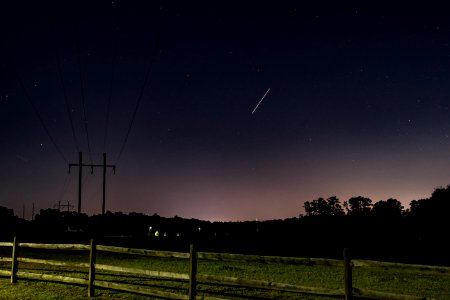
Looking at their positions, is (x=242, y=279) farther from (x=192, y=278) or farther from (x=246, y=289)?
(x=246, y=289)

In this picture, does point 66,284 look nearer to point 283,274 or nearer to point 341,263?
point 341,263

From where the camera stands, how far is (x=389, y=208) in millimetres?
155375

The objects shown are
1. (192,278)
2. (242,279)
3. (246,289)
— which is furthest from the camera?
(246,289)

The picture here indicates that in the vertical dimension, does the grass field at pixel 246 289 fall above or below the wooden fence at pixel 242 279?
below

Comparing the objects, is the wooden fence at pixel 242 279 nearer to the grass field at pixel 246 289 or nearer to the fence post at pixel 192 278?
the fence post at pixel 192 278

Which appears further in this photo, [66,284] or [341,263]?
[66,284]

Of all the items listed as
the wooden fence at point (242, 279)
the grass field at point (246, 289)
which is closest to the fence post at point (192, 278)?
the wooden fence at point (242, 279)

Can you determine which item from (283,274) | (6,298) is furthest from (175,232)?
(6,298)

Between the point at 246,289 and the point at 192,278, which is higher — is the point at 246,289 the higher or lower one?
the lower one

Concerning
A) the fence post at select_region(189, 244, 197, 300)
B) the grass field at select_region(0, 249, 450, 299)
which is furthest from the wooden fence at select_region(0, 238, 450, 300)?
the grass field at select_region(0, 249, 450, 299)

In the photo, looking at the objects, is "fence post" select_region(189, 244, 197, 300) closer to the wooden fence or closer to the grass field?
the wooden fence

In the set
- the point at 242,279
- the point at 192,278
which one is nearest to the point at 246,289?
the point at 192,278

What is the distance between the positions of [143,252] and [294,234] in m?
55.5

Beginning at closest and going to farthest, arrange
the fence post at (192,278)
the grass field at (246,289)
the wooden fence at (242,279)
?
the wooden fence at (242,279) → the fence post at (192,278) → the grass field at (246,289)
